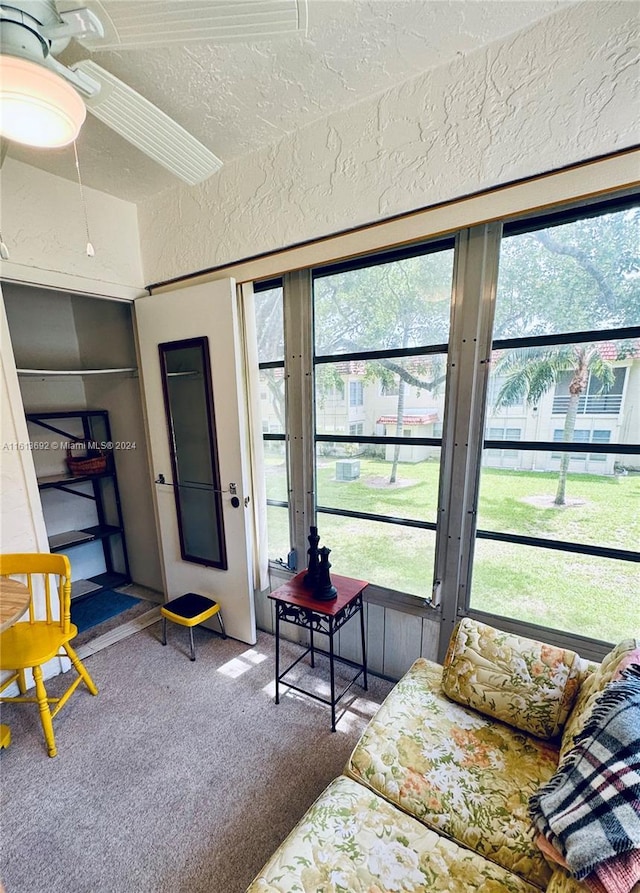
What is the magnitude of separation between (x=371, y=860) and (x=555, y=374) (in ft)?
5.50

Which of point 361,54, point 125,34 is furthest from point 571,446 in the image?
point 125,34

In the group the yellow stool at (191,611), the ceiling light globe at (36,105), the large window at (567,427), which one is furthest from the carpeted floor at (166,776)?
the ceiling light globe at (36,105)

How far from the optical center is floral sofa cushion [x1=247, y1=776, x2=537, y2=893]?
0.84 m

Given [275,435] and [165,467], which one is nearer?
[275,435]

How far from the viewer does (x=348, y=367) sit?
6.37 ft

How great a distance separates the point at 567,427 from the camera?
1.44 m

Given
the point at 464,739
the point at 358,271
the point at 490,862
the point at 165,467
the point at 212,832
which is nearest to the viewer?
the point at 490,862

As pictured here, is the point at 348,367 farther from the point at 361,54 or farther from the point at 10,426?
the point at 10,426

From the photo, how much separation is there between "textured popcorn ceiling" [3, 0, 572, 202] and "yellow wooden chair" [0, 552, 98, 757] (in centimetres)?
207

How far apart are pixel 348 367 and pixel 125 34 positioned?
4.53ft

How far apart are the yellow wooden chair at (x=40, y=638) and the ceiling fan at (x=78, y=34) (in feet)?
5.53

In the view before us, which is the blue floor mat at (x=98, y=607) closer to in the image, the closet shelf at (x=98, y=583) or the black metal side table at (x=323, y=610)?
the closet shelf at (x=98, y=583)

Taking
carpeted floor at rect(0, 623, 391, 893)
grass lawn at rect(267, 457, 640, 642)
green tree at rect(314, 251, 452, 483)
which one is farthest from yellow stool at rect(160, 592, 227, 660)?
green tree at rect(314, 251, 452, 483)

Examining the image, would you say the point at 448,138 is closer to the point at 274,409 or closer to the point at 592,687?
the point at 274,409
